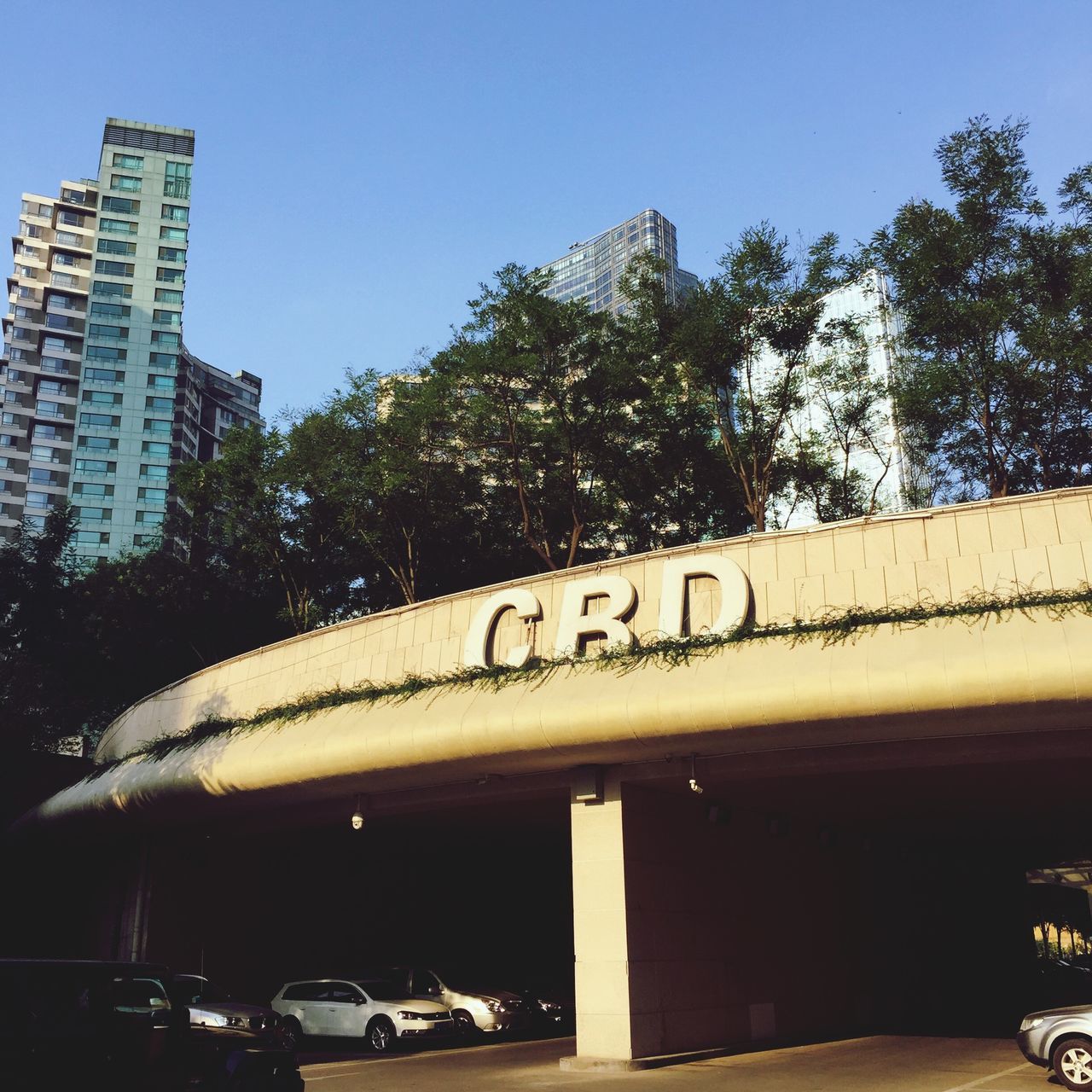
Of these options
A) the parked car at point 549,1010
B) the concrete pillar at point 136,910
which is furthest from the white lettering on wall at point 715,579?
the concrete pillar at point 136,910

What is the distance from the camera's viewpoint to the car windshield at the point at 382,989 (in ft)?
66.9

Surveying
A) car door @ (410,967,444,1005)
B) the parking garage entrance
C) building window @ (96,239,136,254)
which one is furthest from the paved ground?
building window @ (96,239,136,254)

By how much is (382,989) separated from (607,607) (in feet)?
31.8

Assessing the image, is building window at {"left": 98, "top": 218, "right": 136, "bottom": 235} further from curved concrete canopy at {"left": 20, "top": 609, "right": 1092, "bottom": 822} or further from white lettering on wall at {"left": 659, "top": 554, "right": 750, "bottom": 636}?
white lettering on wall at {"left": 659, "top": 554, "right": 750, "bottom": 636}

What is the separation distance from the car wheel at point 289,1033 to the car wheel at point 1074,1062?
1036cm

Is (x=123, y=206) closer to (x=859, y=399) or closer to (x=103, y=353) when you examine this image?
(x=103, y=353)

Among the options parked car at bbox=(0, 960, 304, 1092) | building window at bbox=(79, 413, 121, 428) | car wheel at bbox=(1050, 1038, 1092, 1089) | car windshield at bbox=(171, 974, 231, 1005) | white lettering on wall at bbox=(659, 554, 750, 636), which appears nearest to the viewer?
parked car at bbox=(0, 960, 304, 1092)

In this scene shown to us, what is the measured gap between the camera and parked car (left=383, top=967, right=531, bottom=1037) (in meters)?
20.7

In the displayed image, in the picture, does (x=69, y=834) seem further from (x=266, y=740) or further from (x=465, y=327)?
(x=465, y=327)

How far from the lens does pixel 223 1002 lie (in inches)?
715

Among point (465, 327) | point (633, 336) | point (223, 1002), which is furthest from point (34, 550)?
point (223, 1002)

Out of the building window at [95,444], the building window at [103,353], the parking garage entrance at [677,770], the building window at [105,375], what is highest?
the building window at [103,353]

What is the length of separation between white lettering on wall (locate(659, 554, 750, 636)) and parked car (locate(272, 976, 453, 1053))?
9.50 meters

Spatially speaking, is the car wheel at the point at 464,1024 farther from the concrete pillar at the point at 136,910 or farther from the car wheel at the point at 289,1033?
the concrete pillar at the point at 136,910
